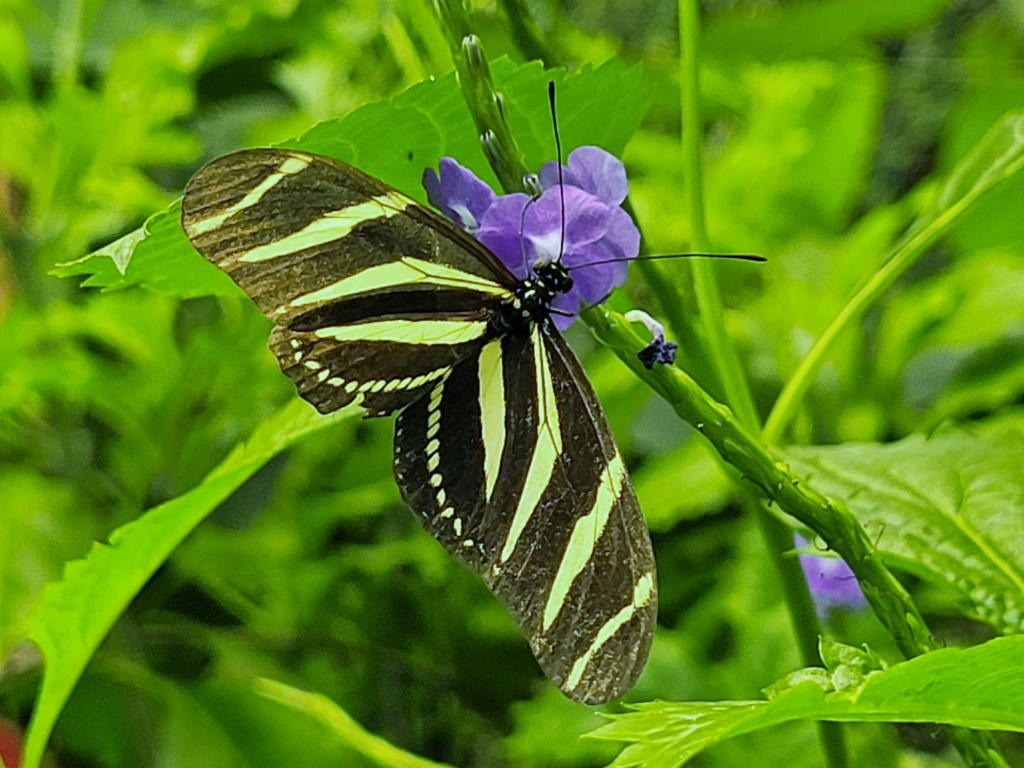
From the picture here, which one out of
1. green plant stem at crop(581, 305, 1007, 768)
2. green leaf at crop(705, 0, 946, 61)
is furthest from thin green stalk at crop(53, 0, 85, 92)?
green leaf at crop(705, 0, 946, 61)

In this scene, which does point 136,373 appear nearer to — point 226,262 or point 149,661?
point 149,661

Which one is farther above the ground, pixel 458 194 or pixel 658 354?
pixel 458 194

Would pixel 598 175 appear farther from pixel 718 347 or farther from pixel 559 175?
pixel 718 347

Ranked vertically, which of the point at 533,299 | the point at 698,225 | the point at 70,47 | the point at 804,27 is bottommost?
the point at 533,299

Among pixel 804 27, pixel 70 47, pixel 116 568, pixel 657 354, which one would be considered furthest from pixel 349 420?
pixel 804 27

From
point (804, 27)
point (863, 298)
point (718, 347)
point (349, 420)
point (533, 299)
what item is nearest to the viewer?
point (533, 299)

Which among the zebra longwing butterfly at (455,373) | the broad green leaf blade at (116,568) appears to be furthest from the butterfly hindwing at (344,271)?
the broad green leaf blade at (116,568)

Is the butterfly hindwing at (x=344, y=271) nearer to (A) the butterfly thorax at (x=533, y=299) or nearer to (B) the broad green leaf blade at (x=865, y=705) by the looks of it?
(A) the butterfly thorax at (x=533, y=299)

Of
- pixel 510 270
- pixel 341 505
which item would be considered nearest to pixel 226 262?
pixel 510 270
